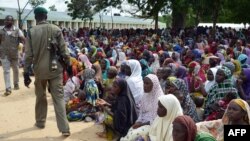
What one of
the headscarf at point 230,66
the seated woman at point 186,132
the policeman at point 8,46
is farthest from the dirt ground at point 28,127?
the seated woman at point 186,132

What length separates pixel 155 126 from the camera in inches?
166

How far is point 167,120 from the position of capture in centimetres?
402

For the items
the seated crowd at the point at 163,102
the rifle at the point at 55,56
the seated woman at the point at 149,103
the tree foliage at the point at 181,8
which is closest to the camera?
the seated crowd at the point at 163,102

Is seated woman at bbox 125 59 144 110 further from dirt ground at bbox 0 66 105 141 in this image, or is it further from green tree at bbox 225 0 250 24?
green tree at bbox 225 0 250 24

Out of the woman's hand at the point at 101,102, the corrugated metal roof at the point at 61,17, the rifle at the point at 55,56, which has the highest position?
the corrugated metal roof at the point at 61,17

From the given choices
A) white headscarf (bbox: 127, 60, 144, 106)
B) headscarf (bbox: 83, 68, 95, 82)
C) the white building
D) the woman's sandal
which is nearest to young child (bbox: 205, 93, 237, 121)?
white headscarf (bbox: 127, 60, 144, 106)

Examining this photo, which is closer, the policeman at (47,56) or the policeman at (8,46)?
the policeman at (47,56)

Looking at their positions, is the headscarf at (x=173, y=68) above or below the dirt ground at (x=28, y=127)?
above

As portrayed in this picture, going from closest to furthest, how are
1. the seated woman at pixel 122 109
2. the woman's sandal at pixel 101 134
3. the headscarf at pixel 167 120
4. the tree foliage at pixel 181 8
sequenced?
the headscarf at pixel 167 120 → the seated woman at pixel 122 109 → the woman's sandal at pixel 101 134 → the tree foliage at pixel 181 8

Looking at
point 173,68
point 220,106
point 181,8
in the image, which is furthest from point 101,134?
point 181,8

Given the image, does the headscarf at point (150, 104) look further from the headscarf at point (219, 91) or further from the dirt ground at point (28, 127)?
the dirt ground at point (28, 127)

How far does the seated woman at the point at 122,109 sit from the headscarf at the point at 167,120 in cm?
94

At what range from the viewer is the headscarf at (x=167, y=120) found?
13.0ft

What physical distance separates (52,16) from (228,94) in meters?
45.9
